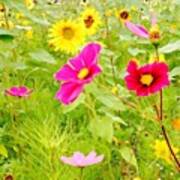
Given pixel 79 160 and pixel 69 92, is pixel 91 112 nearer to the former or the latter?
pixel 79 160

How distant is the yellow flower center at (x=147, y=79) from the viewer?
3.62 feet

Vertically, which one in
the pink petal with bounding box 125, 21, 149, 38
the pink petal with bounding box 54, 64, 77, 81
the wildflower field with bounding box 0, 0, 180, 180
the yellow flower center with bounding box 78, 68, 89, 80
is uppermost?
the pink petal with bounding box 125, 21, 149, 38

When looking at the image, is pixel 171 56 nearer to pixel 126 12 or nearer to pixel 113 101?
pixel 126 12

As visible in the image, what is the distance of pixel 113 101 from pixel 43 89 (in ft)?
4.07

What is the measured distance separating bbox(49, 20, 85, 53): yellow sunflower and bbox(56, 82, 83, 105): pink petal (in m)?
0.85

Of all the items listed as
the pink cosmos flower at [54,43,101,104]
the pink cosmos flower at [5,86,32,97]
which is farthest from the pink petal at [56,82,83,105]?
the pink cosmos flower at [5,86,32,97]

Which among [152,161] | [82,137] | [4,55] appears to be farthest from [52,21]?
[152,161]

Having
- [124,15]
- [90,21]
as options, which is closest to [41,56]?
[90,21]

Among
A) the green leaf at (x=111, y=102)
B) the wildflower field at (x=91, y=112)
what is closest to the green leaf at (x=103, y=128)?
the wildflower field at (x=91, y=112)

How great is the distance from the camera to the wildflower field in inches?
44.1

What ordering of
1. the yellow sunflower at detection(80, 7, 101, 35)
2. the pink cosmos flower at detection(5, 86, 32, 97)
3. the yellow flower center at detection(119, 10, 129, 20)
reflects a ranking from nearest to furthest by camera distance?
1. the pink cosmos flower at detection(5, 86, 32, 97)
2. the yellow sunflower at detection(80, 7, 101, 35)
3. the yellow flower center at detection(119, 10, 129, 20)

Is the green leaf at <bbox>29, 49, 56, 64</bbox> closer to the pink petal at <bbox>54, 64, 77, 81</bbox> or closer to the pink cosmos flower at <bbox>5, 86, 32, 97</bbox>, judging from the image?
the pink cosmos flower at <bbox>5, 86, 32, 97</bbox>

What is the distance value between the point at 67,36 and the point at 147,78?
36.2 inches

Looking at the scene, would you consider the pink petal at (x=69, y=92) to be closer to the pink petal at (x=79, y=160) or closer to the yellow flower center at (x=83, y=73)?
the yellow flower center at (x=83, y=73)
